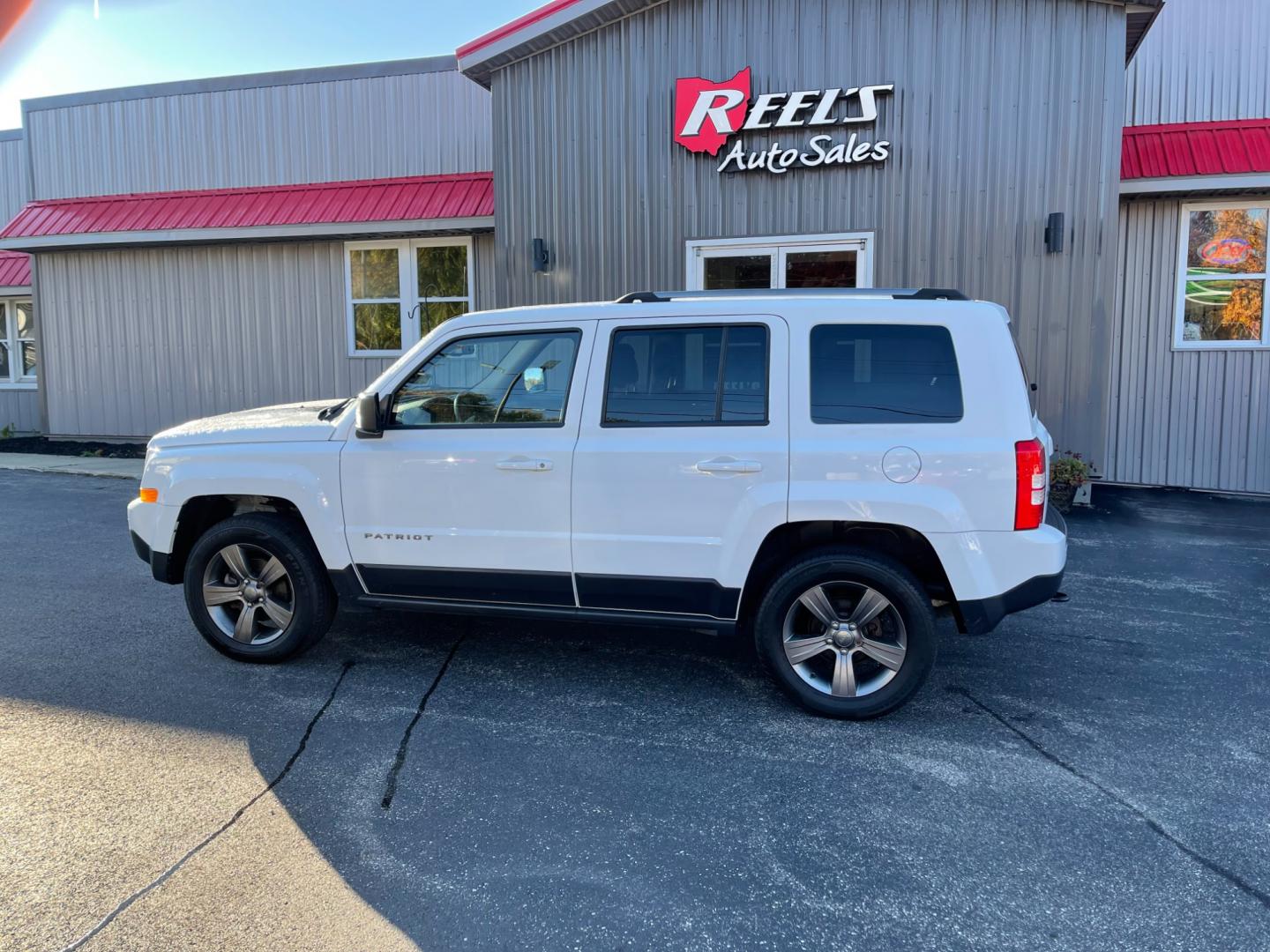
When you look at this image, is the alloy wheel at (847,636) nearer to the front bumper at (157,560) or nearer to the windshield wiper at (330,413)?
the windshield wiper at (330,413)

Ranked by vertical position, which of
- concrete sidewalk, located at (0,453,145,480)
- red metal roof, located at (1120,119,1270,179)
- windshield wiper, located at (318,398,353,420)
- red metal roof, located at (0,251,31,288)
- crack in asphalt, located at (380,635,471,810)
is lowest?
crack in asphalt, located at (380,635,471,810)

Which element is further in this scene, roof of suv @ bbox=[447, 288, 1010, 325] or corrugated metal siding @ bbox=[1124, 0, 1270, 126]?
corrugated metal siding @ bbox=[1124, 0, 1270, 126]

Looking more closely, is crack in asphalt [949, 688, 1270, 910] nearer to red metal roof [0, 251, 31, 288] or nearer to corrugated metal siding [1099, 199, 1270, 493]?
corrugated metal siding [1099, 199, 1270, 493]

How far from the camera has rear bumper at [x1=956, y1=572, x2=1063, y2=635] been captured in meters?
4.02

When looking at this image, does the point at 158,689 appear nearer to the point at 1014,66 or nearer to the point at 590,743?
the point at 590,743

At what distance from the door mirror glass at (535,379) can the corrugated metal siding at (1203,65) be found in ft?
32.4

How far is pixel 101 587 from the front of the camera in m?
6.63

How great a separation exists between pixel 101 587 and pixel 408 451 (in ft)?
12.0

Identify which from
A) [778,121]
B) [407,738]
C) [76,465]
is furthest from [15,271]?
[407,738]

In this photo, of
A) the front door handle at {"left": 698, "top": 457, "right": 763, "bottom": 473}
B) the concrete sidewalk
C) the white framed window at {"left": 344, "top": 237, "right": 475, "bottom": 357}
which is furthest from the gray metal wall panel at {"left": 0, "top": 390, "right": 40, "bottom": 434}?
the front door handle at {"left": 698, "top": 457, "right": 763, "bottom": 473}

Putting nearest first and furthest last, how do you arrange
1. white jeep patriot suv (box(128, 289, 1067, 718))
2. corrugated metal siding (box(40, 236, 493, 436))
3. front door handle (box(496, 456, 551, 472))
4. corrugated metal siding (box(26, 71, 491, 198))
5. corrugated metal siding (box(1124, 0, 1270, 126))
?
white jeep patriot suv (box(128, 289, 1067, 718)) < front door handle (box(496, 456, 551, 472)) < corrugated metal siding (box(1124, 0, 1270, 126)) < corrugated metal siding (box(26, 71, 491, 198)) < corrugated metal siding (box(40, 236, 493, 436))

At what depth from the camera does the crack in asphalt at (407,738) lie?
11.6 feet

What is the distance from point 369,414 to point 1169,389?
9652 mm

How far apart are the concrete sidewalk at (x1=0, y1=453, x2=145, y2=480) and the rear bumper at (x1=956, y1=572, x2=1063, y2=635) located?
11.0 metres
